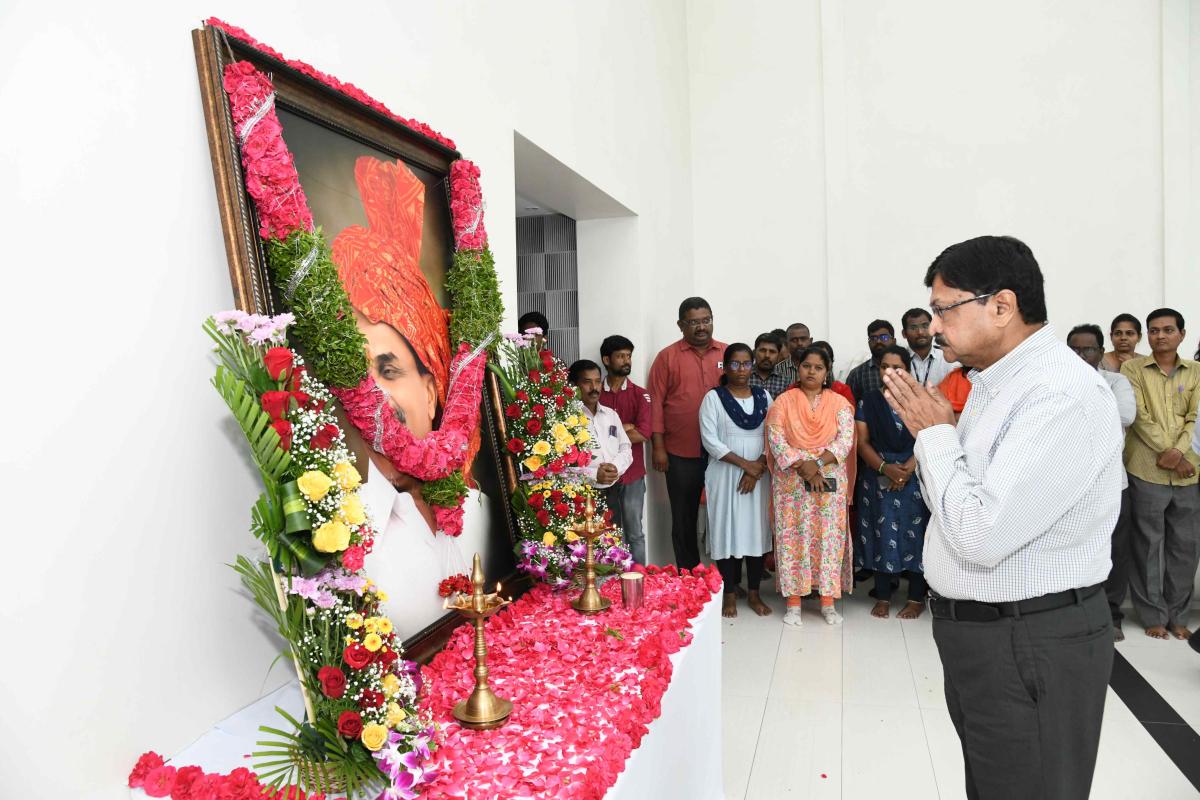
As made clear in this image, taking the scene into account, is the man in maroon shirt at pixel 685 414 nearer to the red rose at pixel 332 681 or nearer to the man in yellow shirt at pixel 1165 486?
the man in yellow shirt at pixel 1165 486

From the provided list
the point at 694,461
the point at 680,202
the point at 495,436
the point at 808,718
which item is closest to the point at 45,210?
the point at 495,436

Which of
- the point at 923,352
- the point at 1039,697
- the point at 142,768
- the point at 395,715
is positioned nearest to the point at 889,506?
the point at 923,352

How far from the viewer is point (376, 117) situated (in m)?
2.17

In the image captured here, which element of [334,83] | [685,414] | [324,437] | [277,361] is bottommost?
[685,414]

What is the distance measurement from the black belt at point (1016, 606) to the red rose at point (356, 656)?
1.26m

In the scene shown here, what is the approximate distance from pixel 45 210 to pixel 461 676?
136 centimetres

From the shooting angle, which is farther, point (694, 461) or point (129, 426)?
point (694, 461)

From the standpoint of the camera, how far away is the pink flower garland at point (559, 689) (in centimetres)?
160

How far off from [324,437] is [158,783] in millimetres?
662

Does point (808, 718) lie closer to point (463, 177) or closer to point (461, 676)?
point (461, 676)

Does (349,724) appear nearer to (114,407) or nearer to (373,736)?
(373,736)

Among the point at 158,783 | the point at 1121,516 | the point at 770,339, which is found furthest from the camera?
the point at 770,339

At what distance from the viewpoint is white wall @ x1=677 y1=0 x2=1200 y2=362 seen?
5.80 metres

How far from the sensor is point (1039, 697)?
5.65 feet
